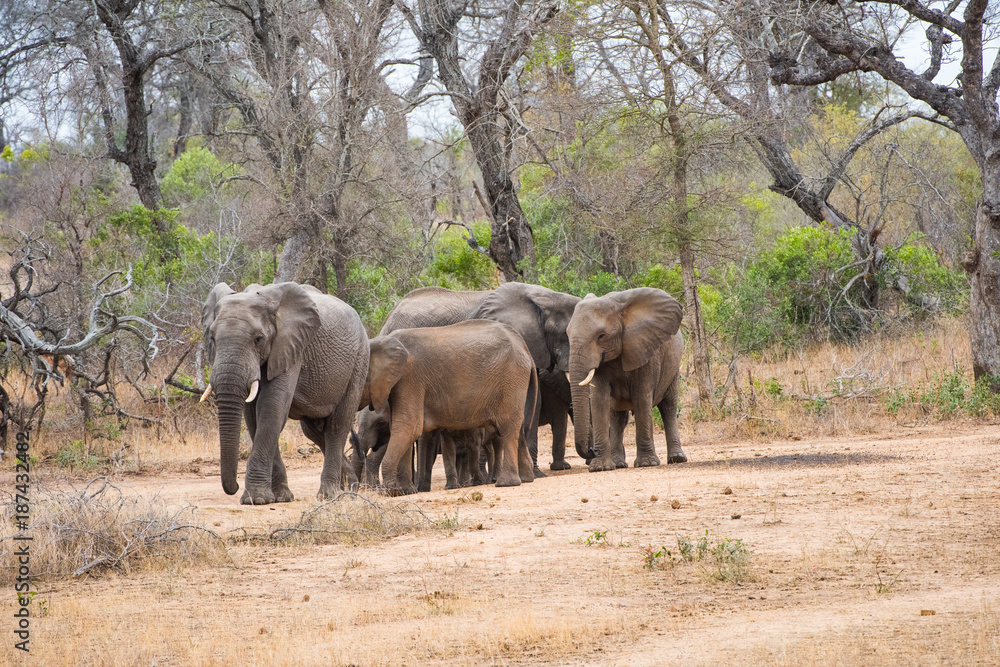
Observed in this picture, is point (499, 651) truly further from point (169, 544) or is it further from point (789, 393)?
A: point (789, 393)

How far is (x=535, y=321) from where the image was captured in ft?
48.1

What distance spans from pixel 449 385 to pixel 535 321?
2720mm

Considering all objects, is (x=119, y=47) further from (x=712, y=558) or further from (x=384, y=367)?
(x=712, y=558)

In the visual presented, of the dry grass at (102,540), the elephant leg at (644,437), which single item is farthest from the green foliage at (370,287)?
the dry grass at (102,540)

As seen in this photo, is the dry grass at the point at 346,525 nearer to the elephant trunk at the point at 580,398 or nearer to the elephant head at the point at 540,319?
the elephant trunk at the point at 580,398

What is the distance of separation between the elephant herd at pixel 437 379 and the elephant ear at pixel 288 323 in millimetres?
12

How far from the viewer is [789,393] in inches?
699

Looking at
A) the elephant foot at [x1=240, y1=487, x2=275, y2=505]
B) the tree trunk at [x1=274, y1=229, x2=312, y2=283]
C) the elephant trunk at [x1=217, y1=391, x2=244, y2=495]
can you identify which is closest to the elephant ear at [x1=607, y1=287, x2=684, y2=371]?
the elephant foot at [x1=240, y1=487, x2=275, y2=505]

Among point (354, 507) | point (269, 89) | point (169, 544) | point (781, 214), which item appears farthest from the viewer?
point (781, 214)

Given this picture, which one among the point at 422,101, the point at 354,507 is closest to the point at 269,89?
the point at 422,101

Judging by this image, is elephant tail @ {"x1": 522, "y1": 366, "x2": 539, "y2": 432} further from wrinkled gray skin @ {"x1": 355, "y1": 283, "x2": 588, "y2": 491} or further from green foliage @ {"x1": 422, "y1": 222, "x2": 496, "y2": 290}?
green foliage @ {"x1": 422, "y1": 222, "x2": 496, "y2": 290}

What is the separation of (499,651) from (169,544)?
142 inches

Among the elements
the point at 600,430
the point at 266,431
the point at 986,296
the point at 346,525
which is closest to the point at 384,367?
the point at 266,431

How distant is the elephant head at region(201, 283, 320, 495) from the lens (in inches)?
410
